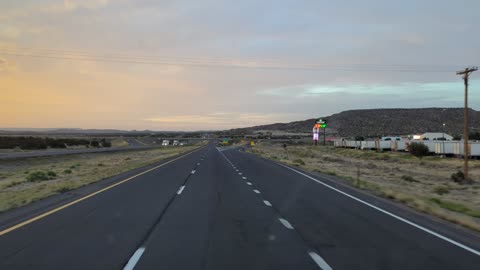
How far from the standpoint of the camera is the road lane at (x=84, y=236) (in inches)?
301

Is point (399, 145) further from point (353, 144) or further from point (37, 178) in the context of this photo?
point (37, 178)

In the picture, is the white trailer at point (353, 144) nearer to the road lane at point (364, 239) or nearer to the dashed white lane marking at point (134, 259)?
the road lane at point (364, 239)

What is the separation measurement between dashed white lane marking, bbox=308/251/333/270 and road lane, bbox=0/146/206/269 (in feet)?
10.2

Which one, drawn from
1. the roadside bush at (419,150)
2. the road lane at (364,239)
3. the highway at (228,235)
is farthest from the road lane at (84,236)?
the roadside bush at (419,150)

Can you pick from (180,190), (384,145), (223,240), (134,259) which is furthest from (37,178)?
(384,145)

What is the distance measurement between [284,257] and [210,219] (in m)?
4.52

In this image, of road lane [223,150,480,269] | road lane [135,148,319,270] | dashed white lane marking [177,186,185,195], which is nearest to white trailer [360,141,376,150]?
dashed white lane marking [177,186,185,195]

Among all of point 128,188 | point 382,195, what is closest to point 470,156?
point 382,195

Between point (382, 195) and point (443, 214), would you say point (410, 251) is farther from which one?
point (382, 195)

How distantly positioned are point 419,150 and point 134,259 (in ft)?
230

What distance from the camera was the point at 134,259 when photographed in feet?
25.7

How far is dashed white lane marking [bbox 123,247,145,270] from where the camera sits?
7332 millimetres

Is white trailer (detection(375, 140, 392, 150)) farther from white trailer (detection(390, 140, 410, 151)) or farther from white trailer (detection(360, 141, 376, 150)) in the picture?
white trailer (detection(360, 141, 376, 150))

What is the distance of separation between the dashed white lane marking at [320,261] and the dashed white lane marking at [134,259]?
9.54ft
